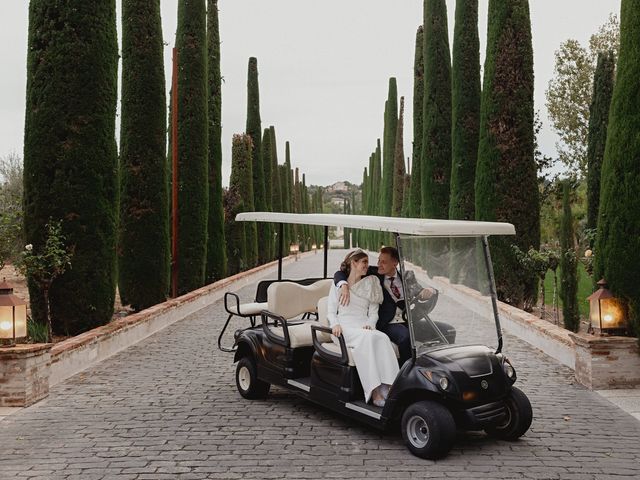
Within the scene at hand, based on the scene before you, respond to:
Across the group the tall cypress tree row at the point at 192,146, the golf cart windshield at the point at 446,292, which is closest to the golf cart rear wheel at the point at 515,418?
the golf cart windshield at the point at 446,292

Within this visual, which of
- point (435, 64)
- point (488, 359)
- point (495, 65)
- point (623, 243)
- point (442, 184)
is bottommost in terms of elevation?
point (488, 359)

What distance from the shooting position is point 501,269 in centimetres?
1315

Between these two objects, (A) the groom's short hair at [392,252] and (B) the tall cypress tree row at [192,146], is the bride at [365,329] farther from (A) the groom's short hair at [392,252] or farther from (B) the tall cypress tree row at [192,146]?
(B) the tall cypress tree row at [192,146]

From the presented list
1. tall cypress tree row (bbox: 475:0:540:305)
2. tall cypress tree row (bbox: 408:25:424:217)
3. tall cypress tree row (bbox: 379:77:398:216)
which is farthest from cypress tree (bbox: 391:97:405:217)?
tall cypress tree row (bbox: 475:0:540:305)

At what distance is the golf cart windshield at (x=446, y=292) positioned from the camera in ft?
16.3

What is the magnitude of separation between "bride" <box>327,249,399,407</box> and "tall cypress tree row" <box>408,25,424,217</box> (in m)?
20.1

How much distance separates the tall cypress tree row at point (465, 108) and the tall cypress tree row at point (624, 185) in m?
10.1

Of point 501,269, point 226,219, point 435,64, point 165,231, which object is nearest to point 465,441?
point 501,269

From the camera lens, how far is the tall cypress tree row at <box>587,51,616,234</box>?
15080mm

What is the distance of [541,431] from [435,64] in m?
18.7

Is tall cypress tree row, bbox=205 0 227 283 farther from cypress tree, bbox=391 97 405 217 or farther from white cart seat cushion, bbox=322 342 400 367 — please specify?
cypress tree, bbox=391 97 405 217

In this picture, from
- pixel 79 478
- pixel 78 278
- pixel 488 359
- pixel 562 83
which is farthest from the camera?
pixel 562 83

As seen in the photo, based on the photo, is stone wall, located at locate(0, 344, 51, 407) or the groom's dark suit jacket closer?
the groom's dark suit jacket

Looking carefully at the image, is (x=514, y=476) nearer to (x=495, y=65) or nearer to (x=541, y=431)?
(x=541, y=431)
